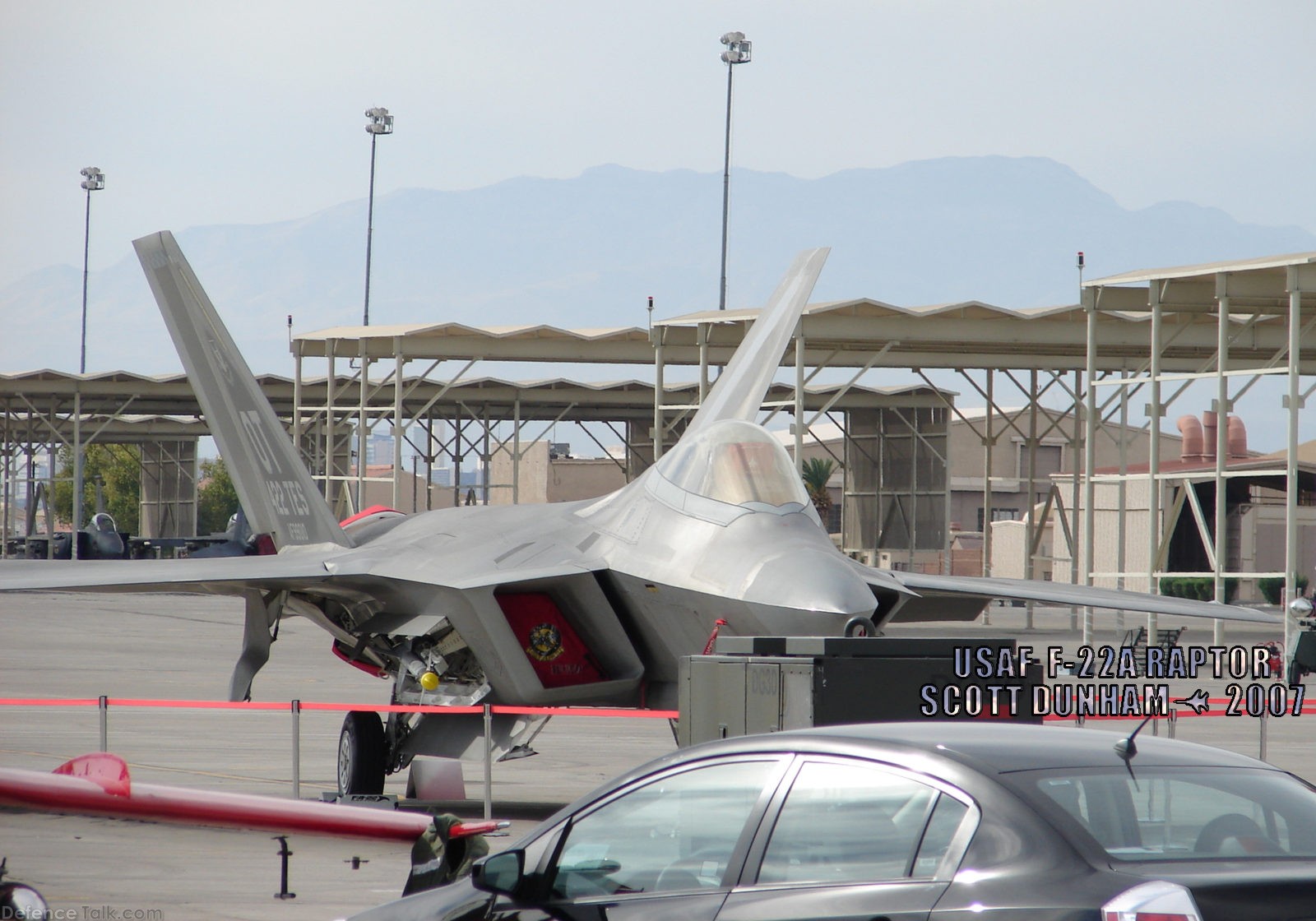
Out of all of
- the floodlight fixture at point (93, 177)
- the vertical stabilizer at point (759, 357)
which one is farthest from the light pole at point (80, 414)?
the vertical stabilizer at point (759, 357)

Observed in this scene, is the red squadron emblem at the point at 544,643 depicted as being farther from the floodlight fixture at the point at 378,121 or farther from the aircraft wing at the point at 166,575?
the floodlight fixture at the point at 378,121

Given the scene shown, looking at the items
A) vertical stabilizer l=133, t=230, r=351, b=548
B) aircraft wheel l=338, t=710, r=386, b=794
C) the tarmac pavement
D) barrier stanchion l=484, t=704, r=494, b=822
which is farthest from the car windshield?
vertical stabilizer l=133, t=230, r=351, b=548

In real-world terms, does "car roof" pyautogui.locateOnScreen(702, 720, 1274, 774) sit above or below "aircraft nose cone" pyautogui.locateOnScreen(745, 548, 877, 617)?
below

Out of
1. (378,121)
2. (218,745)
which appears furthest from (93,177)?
(218,745)

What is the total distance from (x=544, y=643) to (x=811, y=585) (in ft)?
8.04

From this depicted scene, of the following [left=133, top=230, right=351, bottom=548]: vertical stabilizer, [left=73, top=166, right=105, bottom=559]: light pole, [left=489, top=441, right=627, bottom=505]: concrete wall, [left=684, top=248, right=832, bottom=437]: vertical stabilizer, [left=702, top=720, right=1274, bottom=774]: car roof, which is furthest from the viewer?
[left=489, top=441, right=627, bottom=505]: concrete wall

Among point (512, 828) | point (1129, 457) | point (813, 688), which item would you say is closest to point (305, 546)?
point (512, 828)

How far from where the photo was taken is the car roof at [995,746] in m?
4.13

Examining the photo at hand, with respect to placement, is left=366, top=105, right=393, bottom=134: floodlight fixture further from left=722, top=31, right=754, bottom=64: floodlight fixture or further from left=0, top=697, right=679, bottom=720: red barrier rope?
left=0, top=697, right=679, bottom=720: red barrier rope

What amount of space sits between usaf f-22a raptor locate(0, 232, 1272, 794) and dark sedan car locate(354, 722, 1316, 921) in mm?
4949

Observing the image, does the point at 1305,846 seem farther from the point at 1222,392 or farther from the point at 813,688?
the point at 1222,392

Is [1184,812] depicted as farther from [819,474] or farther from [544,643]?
[819,474]

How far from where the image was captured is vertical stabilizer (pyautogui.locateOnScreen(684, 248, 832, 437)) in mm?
13766

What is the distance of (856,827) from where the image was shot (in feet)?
13.5
